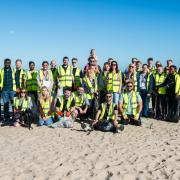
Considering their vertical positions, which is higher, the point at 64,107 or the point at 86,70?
the point at 86,70

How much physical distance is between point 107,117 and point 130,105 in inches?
46.0

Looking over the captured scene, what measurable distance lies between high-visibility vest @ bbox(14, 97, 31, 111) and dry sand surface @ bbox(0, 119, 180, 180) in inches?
32.5

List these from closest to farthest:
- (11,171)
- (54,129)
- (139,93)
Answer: (11,171)
(54,129)
(139,93)

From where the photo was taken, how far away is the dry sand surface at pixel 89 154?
6504 millimetres

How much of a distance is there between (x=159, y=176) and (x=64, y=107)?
6.07 metres

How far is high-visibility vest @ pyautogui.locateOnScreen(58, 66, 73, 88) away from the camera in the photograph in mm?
11938

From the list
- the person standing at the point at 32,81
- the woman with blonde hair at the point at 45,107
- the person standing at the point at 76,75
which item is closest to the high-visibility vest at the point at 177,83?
the person standing at the point at 76,75

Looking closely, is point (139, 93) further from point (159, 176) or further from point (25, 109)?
point (159, 176)

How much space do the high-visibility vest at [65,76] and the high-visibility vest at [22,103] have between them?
1311 mm

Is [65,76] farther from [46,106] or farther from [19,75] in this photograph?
[19,75]

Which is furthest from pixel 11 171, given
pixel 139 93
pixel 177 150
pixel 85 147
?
pixel 139 93

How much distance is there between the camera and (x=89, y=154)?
7.82m

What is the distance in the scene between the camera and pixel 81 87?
471 inches

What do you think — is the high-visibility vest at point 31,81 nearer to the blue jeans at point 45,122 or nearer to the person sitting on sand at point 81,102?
the blue jeans at point 45,122
